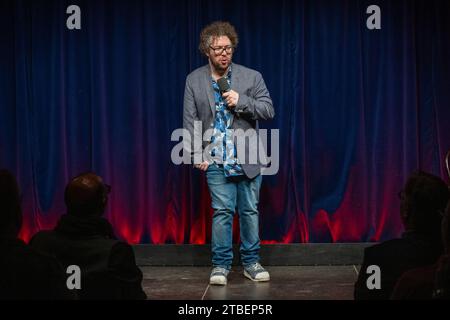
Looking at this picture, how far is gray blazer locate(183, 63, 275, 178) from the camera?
15.5 feet

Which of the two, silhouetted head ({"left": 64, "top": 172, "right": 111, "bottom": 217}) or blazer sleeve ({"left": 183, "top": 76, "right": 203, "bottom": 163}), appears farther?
blazer sleeve ({"left": 183, "top": 76, "right": 203, "bottom": 163})

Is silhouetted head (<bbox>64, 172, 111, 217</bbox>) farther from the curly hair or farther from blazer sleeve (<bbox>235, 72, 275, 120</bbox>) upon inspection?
the curly hair

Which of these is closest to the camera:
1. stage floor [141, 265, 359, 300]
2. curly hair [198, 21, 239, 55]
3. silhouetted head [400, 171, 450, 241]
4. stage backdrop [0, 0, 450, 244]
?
silhouetted head [400, 171, 450, 241]

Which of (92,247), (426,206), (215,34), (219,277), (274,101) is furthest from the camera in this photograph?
(274,101)

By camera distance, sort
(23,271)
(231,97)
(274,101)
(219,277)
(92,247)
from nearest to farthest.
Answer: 1. (23,271)
2. (92,247)
3. (231,97)
4. (219,277)
5. (274,101)

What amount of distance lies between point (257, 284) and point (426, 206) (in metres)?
2.30

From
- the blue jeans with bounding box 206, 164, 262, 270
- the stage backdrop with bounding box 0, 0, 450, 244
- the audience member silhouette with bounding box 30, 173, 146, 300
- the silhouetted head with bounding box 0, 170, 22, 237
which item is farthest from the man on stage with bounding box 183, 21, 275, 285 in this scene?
the silhouetted head with bounding box 0, 170, 22, 237

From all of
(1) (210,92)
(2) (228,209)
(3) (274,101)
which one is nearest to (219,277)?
(2) (228,209)

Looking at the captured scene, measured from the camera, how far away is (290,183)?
18.2 feet

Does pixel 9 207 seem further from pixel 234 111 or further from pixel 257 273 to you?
pixel 257 273

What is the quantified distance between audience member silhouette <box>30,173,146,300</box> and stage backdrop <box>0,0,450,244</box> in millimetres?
2643

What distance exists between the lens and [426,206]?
2.67 meters

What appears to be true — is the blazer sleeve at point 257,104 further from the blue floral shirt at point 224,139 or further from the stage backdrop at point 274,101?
the stage backdrop at point 274,101
